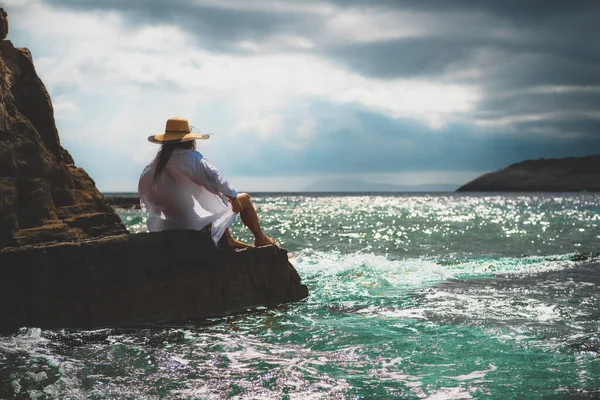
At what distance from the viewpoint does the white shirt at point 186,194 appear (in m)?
7.86

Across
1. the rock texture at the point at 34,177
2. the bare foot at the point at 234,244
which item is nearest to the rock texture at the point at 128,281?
the bare foot at the point at 234,244

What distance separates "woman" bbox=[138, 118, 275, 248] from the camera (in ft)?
25.8

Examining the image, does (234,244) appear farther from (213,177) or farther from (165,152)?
(165,152)

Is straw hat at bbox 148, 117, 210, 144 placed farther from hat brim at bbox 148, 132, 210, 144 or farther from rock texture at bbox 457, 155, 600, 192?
rock texture at bbox 457, 155, 600, 192

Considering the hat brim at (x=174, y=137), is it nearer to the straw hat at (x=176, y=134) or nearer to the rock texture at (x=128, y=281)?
the straw hat at (x=176, y=134)

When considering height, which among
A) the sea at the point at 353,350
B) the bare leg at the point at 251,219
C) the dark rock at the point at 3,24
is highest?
the dark rock at the point at 3,24

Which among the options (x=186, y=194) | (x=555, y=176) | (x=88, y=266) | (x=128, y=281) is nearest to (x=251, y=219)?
(x=186, y=194)

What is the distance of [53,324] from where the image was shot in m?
7.15

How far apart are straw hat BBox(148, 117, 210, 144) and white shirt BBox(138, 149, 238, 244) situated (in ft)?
0.57

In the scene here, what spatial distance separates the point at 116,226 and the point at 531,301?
7266 mm

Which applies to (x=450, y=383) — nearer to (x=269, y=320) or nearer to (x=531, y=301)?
(x=269, y=320)

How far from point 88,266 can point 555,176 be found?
19656 centimetres

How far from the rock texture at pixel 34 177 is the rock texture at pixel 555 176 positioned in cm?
18661

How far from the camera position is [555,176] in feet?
609
